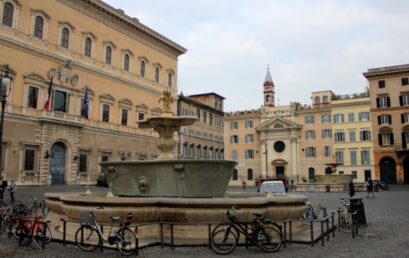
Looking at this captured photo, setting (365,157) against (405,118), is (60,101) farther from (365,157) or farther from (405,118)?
(365,157)

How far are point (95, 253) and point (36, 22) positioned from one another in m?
29.3

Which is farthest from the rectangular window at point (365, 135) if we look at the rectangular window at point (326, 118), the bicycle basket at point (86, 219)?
the bicycle basket at point (86, 219)

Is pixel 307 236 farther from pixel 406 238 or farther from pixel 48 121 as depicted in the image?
pixel 48 121

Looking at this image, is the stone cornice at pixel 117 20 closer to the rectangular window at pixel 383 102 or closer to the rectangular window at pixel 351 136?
the rectangular window at pixel 383 102

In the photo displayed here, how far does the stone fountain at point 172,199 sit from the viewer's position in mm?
9086

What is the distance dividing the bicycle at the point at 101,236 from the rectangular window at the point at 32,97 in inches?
1010

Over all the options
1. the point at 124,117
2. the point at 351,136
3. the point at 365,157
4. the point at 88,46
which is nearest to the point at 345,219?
the point at 88,46

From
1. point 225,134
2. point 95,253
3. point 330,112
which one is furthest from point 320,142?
point 95,253

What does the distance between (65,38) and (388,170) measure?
142 ft

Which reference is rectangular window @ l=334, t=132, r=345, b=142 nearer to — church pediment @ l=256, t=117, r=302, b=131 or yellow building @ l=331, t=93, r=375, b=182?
yellow building @ l=331, t=93, r=375, b=182

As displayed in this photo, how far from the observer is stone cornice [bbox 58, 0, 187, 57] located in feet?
121

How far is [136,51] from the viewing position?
43.5 meters

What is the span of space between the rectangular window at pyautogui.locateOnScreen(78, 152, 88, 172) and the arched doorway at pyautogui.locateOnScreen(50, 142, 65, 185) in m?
1.77

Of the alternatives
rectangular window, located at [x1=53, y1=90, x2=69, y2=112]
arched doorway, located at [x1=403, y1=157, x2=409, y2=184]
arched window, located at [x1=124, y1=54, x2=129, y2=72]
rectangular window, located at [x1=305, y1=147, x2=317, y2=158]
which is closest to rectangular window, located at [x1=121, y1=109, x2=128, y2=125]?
arched window, located at [x1=124, y1=54, x2=129, y2=72]
